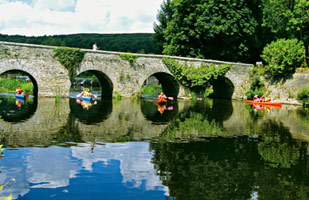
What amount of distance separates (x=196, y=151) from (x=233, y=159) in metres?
1.09

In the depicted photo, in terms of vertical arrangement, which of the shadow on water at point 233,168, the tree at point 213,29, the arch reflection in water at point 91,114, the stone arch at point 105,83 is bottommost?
the shadow on water at point 233,168

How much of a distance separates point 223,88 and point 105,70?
48.7 ft

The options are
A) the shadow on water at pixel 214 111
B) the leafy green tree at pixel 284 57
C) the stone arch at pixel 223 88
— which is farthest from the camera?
the stone arch at pixel 223 88

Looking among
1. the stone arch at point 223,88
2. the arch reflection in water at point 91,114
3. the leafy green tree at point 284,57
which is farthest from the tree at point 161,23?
the arch reflection in water at point 91,114

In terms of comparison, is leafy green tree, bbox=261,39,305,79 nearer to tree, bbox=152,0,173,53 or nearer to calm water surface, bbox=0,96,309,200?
tree, bbox=152,0,173,53

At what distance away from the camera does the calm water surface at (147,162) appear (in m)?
5.73

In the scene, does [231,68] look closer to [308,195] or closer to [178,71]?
[178,71]

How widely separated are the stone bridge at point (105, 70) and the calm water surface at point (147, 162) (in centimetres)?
1217

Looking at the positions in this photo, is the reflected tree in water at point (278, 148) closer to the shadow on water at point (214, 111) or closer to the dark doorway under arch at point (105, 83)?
the shadow on water at point (214, 111)

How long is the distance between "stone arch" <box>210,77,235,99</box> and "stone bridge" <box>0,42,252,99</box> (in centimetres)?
11

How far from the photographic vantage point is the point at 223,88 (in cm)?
3572

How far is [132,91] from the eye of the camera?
28344 mm

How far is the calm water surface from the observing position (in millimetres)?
5727

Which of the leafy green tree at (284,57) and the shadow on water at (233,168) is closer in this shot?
the shadow on water at (233,168)
